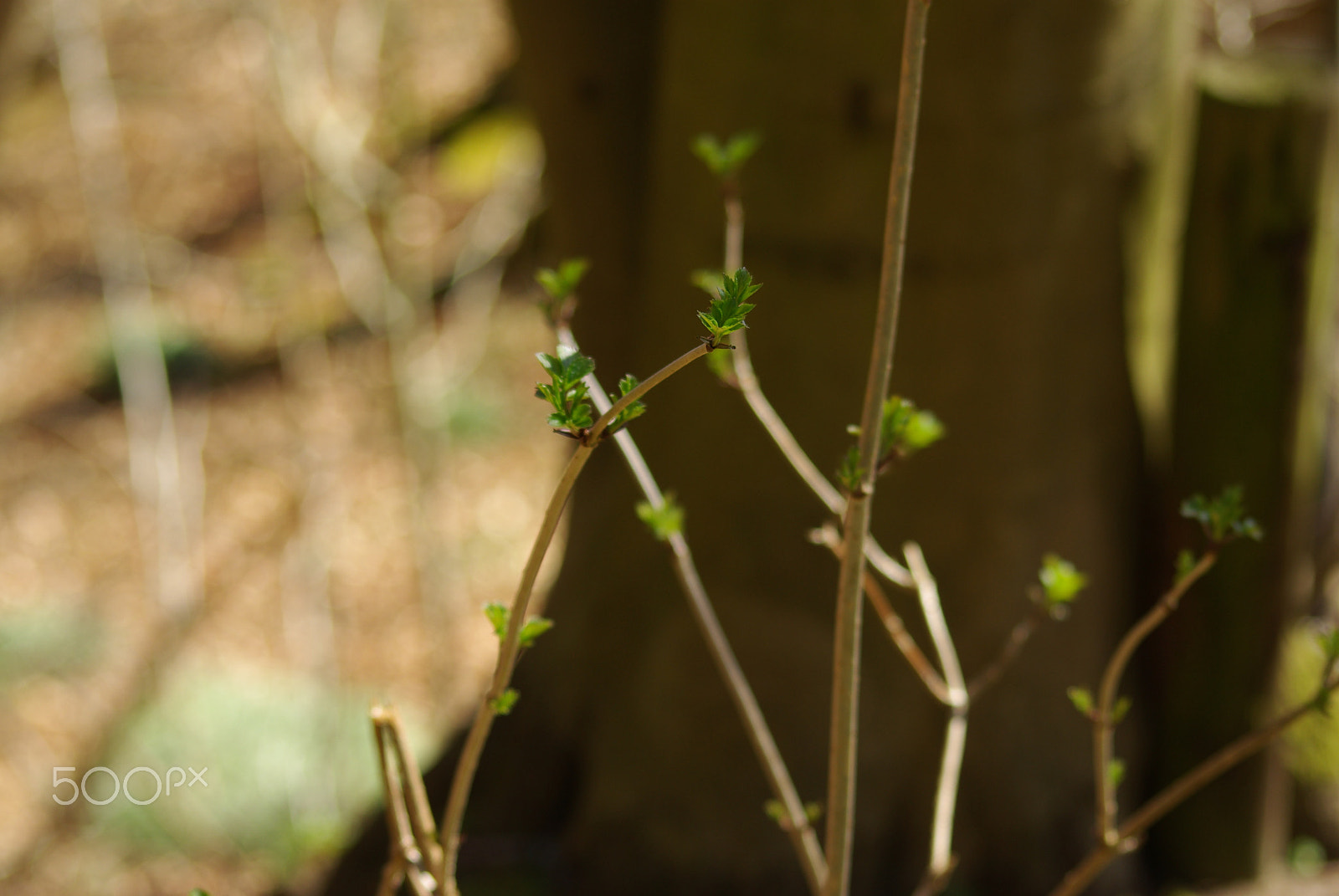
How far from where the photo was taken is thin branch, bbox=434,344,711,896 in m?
0.64

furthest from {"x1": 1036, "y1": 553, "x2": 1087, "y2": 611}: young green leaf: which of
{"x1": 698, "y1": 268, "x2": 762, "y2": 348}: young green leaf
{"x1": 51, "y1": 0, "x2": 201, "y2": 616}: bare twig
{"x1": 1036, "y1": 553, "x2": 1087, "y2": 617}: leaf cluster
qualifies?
{"x1": 51, "y1": 0, "x2": 201, "y2": 616}: bare twig

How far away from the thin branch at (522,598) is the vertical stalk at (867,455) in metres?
0.15

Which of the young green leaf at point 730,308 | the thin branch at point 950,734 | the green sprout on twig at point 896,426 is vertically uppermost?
the young green leaf at point 730,308

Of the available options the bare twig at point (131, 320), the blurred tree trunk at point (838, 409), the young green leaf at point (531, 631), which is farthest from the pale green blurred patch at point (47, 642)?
the young green leaf at point (531, 631)

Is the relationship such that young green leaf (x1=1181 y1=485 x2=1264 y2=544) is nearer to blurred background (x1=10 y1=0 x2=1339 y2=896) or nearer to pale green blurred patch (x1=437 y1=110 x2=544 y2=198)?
blurred background (x1=10 y1=0 x2=1339 y2=896)

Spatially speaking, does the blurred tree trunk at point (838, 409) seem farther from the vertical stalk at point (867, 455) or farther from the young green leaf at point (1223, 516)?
the vertical stalk at point (867, 455)

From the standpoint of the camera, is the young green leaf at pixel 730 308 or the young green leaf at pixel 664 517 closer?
the young green leaf at pixel 730 308

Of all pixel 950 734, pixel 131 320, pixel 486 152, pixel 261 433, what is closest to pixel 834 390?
pixel 950 734

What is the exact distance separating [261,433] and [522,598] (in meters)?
4.94

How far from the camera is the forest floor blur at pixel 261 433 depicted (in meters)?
3.51

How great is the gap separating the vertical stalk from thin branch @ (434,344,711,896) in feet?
0.50

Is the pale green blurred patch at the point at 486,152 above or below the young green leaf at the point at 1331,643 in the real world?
above

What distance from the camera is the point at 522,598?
0.75 m

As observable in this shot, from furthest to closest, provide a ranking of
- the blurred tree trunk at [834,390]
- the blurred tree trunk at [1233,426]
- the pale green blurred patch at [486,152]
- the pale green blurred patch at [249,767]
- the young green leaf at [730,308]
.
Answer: the pale green blurred patch at [486,152]
the pale green blurred patch at [249,767]
the blurred tree trunk at [1233,426]
the blurred tree trunk at [834,390]
the young green leaf at [730,308]
